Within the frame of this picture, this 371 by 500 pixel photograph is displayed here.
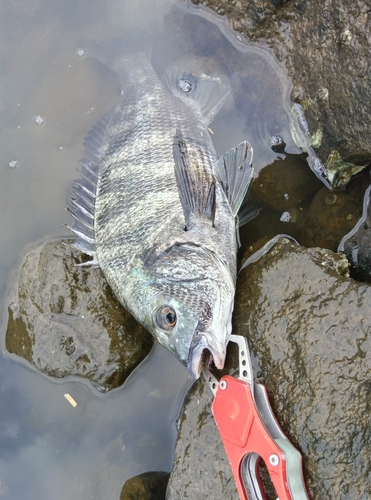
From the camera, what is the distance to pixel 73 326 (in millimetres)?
3584

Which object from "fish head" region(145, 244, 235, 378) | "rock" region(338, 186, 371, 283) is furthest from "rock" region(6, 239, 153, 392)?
"rock" region(338, 186, 371, 283)

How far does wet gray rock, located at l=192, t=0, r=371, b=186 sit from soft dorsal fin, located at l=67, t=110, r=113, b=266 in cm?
190

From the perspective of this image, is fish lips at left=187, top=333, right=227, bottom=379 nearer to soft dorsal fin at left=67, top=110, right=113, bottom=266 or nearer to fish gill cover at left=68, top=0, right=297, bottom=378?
fish gill cover at left=68, top=0, right=297, bottom=378

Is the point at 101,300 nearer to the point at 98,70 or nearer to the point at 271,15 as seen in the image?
the point at 98,70

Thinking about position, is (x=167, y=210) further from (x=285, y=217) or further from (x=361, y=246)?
(x=361, y=246)

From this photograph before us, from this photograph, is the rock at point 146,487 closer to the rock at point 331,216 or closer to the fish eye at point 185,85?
the rock at point 331,216

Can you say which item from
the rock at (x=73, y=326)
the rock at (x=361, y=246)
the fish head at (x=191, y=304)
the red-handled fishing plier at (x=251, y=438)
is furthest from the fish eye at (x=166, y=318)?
the rock at (x=361, y=246)

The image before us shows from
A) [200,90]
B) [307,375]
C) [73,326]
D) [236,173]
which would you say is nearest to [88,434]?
[73,326]

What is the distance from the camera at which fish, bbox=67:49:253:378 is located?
111 inches

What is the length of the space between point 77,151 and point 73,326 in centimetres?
179

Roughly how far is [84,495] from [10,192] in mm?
2856

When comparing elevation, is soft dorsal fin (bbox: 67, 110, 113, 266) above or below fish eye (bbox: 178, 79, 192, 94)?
below

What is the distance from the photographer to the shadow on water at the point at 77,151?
350 centimetres

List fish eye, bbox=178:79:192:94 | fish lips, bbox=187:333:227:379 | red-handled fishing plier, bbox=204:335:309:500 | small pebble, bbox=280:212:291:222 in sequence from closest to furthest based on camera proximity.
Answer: red-handled fishing plier, bbox=204:335:309:500, fish lips, bbox=187:333:227:379, small pebble, bbox=280:212:291:222, fish eye, bbox=178:79:192:94
